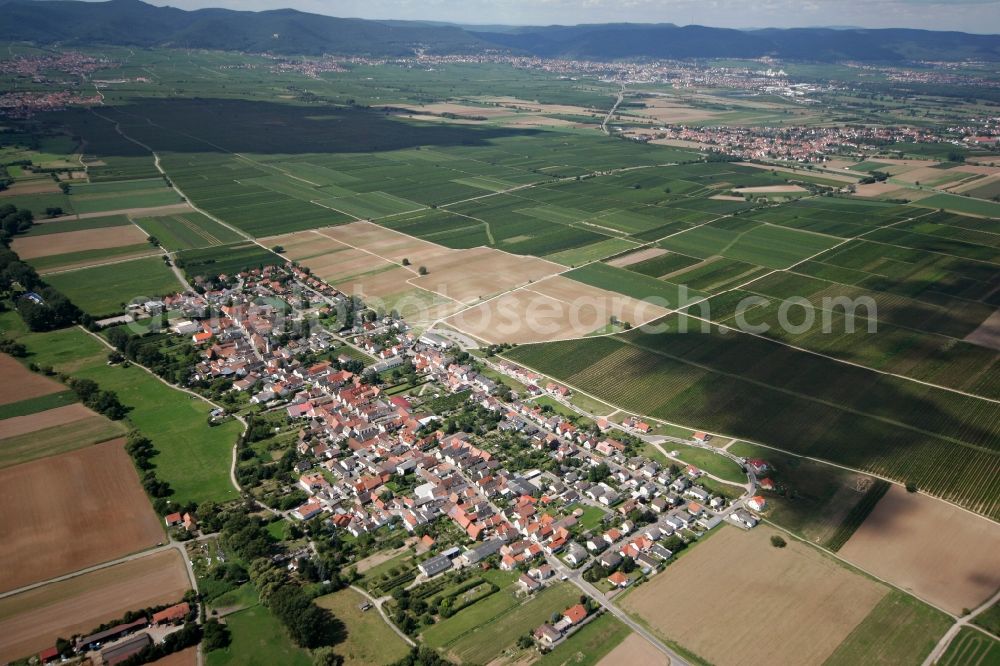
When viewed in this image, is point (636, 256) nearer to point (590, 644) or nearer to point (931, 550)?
point (931, 550)

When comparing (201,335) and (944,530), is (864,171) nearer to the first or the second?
(944,530)

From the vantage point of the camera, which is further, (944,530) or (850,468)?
(850,468)

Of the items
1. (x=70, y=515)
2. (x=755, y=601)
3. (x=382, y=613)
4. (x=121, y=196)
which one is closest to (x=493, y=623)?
(x=382, y=613)

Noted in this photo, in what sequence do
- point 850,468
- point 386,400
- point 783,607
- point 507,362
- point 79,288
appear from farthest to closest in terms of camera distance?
point 79,288, point 507,362, point 386,400, point 850,468, point 783,607

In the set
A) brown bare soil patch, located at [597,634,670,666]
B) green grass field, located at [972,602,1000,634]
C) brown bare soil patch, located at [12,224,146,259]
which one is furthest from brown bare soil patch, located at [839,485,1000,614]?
brown bare soil patch, located at [12,224,146,259]

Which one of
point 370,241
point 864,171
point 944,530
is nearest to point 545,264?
point 370,241

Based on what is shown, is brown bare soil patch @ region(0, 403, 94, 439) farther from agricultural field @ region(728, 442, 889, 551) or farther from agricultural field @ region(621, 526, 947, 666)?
agricultural field @ region(728, 442, 889, 551)
